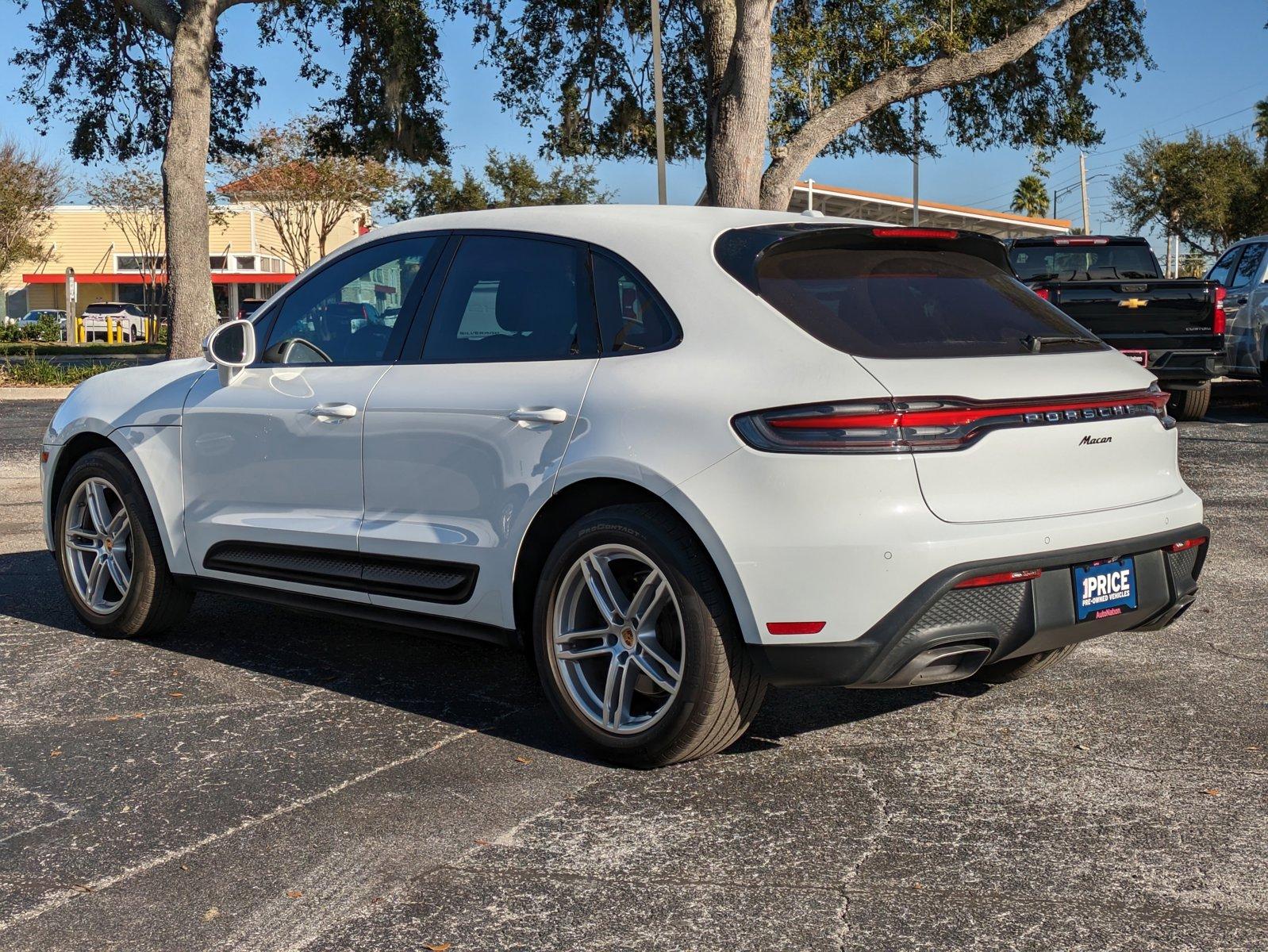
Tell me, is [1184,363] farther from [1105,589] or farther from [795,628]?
[795,628]

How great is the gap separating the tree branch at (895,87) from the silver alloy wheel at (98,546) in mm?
12897

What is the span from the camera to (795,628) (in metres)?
3.98

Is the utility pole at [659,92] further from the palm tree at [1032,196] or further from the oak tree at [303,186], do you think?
the palm tree at [1032,196]

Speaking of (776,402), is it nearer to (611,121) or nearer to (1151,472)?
(1151,472)

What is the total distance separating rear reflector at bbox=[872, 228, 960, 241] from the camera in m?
4.50

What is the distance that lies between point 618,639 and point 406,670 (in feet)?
5.29

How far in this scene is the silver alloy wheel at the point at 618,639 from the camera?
14.2ft

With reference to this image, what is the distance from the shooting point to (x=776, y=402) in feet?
13.1

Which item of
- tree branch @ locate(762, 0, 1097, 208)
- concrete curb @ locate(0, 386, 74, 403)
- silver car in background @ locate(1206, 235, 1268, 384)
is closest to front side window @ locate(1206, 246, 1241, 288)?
silver car in background @ locate(1206, 235, 1268, 384)

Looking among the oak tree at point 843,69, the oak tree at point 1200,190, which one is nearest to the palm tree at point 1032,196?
the oak tree at point 1200,190

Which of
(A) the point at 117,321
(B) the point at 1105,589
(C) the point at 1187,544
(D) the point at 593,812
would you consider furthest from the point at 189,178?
(A) the point at 117,321

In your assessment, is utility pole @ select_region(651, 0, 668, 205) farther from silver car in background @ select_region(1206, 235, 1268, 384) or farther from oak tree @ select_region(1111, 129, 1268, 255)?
oak tree @ select_region(1111, 129, 1268, 255)

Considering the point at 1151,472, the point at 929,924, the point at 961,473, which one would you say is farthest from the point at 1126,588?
the point at 929,924

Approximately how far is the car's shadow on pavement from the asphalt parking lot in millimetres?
23
